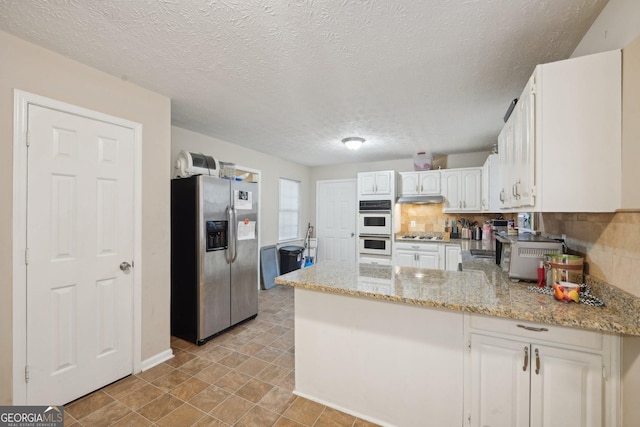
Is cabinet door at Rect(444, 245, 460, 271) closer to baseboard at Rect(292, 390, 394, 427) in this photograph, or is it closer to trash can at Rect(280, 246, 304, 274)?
trash can at Rect(280, 246, 304, 274)

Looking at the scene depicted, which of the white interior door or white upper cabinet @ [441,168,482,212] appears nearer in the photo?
white upper cabinet @ [441,168,482,212]

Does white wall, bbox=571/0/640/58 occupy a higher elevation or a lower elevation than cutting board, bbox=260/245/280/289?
higher

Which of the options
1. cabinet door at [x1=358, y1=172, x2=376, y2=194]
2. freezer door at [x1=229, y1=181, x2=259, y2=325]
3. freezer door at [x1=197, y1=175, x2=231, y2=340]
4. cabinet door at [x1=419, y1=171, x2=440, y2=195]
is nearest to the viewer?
freezer door at [x1=197, y1=175, x2=231, y2=340]

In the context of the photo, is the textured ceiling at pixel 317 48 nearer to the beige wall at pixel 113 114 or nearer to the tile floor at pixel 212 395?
the beige wall at pixel 113 114

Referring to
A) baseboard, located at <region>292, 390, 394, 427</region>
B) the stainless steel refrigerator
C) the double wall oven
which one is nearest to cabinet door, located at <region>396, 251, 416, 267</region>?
the double wall oven

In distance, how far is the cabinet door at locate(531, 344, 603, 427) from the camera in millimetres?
1316

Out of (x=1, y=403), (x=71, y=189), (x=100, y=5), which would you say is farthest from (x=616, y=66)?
(x=1, y=403)

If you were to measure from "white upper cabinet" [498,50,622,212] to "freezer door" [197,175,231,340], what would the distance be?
9.08 ft

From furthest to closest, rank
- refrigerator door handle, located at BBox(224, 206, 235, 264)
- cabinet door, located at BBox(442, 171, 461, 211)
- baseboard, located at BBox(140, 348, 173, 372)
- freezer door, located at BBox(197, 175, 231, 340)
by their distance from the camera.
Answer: cabinet door, located at BBox(442, 171, 461, 211), refrigerator door handle, located at BBox(224, 206, 235, 264), freezer door, located at BBox(197, 175, 231, 340), baseboard, located at BBox(140, 348, 173, 372)

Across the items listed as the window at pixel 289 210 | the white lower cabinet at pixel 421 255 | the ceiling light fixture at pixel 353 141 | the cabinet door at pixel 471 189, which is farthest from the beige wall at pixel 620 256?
the window at pixel 289 210

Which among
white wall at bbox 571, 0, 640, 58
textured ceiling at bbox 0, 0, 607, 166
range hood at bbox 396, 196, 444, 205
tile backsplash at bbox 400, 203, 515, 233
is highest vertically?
textured ceiling at bbox 0, 0, 607, 166

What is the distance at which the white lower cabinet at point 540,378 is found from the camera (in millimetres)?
1309

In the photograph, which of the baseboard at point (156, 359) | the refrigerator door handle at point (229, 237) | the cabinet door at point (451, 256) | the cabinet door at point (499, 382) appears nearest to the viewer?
the cabinet door at point (499, 382)

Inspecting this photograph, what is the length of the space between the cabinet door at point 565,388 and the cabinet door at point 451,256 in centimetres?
313
